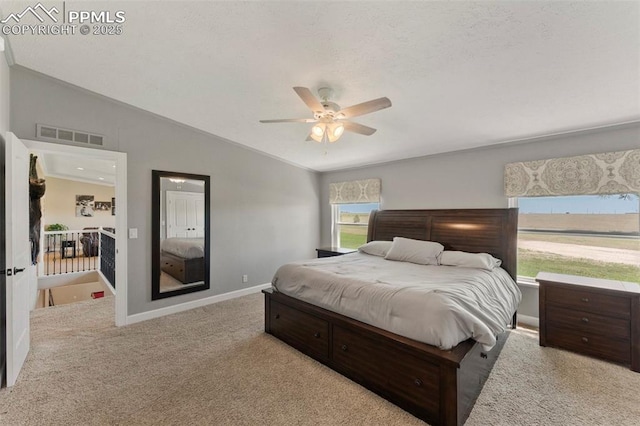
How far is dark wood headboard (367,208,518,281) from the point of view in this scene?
3527 mm

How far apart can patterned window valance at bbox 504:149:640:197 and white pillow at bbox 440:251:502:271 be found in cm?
100

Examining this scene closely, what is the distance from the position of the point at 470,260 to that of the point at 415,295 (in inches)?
67.8

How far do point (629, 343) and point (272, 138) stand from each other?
480 cm

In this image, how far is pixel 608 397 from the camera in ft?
6.84

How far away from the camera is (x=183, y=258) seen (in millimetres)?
4078

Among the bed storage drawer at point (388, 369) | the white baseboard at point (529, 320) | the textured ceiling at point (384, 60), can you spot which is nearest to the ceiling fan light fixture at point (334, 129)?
the textured ceiling at point (384, 60)

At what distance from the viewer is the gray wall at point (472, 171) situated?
312cm

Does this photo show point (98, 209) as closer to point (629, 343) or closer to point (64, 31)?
point (64, 31)

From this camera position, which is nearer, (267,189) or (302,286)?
(302,286)

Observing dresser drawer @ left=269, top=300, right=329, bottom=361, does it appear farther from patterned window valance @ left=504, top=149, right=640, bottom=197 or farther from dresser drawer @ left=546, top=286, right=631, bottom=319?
patterned window valance @ left=504, top=149, right=640, bottom=197

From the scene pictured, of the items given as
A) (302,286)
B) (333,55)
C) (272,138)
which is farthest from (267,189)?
(333,55)

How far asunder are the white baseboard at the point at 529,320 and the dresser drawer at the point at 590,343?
Answer: 27.3 inches

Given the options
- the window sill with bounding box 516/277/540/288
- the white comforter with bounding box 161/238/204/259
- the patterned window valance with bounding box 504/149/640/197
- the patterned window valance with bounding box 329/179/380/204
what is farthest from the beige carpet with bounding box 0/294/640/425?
the patterned window valance with bounding box 329/179/380/204

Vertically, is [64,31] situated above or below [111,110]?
above
